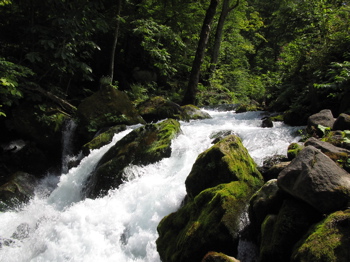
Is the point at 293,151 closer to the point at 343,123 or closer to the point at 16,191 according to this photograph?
the point at 343,123

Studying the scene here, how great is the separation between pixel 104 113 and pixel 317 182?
326 inches

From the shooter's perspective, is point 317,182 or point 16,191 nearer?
point 317,182

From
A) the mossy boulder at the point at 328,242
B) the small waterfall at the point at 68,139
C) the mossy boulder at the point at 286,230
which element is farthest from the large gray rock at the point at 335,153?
the small waterfall at the point at 68,139

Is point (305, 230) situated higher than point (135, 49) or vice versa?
point (135, 49)

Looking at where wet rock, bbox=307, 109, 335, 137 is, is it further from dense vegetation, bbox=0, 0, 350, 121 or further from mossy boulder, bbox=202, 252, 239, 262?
mossy boulder, bbox=202, 252, 239, 262

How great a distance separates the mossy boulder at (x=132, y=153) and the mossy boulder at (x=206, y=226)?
237 centimetres

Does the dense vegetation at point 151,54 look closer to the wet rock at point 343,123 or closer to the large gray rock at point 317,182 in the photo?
the wet rock at point 343,123

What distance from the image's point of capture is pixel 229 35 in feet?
64.9

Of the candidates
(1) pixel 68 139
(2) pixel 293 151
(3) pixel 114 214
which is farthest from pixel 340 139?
(1) pixel 68 139

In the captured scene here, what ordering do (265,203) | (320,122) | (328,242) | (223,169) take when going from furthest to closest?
(320,122), (223,169), (265,203), (328,242)

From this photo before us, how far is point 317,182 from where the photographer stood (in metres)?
2.63

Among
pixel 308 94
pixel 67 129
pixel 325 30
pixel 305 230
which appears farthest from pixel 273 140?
pixel 67 129

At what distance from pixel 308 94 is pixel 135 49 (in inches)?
410

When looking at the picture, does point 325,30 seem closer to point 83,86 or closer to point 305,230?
point 305,230
